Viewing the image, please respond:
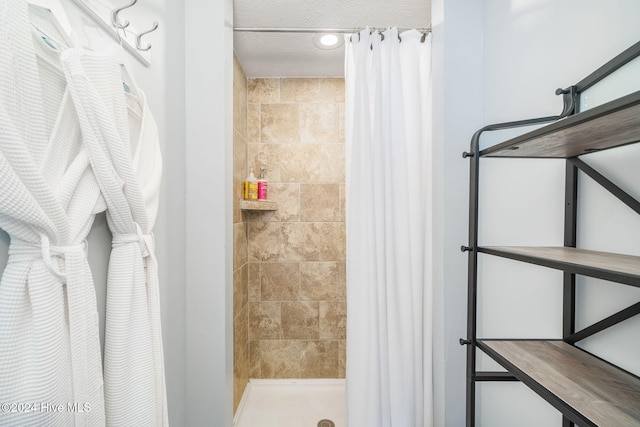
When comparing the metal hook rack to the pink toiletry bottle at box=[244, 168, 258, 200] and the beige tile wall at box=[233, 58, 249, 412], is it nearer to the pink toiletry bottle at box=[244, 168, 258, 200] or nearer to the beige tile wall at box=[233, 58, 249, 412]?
the beige tile wall at box=[233, 58, 249, 412]

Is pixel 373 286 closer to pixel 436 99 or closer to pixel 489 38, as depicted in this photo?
pixel 436 99

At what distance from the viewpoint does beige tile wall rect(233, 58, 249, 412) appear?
154 centimetres

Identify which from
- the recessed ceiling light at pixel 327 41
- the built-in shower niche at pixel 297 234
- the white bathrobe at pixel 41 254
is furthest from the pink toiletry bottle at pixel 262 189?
the white bathrobe at pixel 41 254

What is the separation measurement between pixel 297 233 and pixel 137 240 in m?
1.33

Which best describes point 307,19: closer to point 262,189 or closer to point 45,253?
point 262,189

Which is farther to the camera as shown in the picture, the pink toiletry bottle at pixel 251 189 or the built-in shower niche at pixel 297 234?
the built-in shower niche at pixel 297 234

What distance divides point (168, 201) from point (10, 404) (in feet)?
2.20

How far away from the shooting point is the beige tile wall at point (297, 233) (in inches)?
77.2

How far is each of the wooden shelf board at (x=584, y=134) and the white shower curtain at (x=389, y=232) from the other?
1.46 feet

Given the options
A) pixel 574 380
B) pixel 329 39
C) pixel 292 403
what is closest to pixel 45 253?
pixel 574 380

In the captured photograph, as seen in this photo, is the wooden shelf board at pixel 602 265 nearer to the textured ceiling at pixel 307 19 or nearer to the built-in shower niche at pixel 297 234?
the textured ceiling at pixel 307 19

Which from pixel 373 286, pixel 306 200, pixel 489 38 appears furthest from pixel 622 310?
pixel 306 200

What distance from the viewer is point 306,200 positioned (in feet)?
6.48

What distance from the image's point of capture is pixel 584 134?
0.59 m
